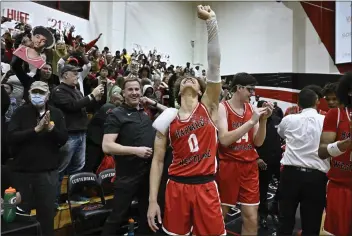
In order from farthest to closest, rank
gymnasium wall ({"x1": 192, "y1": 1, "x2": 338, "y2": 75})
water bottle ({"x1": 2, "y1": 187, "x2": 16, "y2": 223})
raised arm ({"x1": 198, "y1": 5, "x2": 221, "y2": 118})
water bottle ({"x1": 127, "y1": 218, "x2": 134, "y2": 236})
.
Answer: gymnasium wall ({"x1": 192, "y1": 1, "x2": 338, "y2": 75}) < water bottle ({"x1": 127, "y1": 218, "x2": 134, "y2": 236}) < water bottle ({"x1": 2, "y1": 187, "x2": 16, "y2": 223}) < raised arm ({"x1": 198, "y1": 5, "x2": 221, "y2": 118})

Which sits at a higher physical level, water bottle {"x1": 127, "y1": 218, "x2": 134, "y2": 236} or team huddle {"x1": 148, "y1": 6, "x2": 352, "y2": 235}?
team huddle {"x1": 148, "y1": 6, "x2": 352, "y2": 235}

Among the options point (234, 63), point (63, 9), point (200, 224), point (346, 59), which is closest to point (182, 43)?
point (234, 63)

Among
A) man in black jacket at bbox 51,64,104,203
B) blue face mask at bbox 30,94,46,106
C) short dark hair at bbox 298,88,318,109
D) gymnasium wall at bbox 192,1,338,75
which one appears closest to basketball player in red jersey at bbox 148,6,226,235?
blue face mask at bbox 30,94,46,106

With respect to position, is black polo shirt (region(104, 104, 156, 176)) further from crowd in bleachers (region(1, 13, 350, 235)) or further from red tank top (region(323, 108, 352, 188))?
red tank top (region(323, 108, 352, 188))

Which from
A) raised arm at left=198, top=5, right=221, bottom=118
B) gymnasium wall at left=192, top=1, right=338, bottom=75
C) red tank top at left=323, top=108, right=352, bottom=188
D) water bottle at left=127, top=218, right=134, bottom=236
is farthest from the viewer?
gymnasium wall at left=192, top=1, right=338, bottom=75

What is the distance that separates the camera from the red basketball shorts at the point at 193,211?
1.98m

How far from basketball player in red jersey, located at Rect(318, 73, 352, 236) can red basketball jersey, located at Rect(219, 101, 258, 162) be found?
73 cm

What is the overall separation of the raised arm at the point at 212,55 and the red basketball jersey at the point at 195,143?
0.11 metres

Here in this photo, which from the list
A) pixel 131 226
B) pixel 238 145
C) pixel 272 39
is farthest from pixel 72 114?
pixel 272 39

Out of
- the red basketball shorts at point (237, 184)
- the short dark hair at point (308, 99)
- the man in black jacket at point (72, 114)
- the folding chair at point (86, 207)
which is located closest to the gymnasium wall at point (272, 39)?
the man in black jacket at point (72, 114)

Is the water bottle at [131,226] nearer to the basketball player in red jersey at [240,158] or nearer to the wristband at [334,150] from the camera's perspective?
the basketball player in red jersey at [240,158]

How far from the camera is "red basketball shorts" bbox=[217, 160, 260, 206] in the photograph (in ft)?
8.95

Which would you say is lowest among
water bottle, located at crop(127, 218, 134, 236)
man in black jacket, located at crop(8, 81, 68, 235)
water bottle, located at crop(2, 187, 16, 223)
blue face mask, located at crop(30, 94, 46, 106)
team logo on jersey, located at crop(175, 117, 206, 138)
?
water bottle, located at crop(127, 218, 134, 236)

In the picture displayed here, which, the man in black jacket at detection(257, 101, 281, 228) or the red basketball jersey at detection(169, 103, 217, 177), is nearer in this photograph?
the red basketball jersey at detection(169, 103, 217, 177)
